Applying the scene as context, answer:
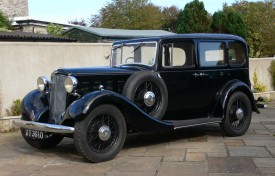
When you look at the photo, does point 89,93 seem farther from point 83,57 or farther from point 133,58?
point 83,57

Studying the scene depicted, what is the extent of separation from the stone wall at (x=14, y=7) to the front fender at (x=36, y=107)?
2442cm

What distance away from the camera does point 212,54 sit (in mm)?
8570

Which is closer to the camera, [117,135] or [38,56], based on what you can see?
[117,135]

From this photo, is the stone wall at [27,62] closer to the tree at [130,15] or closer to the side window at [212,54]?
the side window at [212,54]

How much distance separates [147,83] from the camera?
24.0 feet

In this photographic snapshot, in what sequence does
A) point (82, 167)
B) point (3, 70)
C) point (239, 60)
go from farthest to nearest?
point (3, 70)
point (239, 60)
point (82, 167)

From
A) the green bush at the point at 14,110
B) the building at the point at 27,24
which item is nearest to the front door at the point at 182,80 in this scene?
the green bush at the point at 14,110

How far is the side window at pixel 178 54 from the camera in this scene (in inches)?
309

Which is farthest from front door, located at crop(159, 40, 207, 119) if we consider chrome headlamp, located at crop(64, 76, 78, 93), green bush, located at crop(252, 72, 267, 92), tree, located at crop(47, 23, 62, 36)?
tree, located at crop(47, 23, 62, 36)

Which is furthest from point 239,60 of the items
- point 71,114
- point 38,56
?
point 38,56

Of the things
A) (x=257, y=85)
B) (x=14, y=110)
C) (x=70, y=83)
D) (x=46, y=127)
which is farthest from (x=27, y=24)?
(x=46, y=127)

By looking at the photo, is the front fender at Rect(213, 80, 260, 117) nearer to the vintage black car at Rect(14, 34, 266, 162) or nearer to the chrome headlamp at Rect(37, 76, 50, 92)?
the vintage black car at Rect(14, 34, 266, 162)

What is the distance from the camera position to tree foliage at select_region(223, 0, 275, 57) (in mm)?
30719

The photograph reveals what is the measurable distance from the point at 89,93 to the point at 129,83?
0.75m
